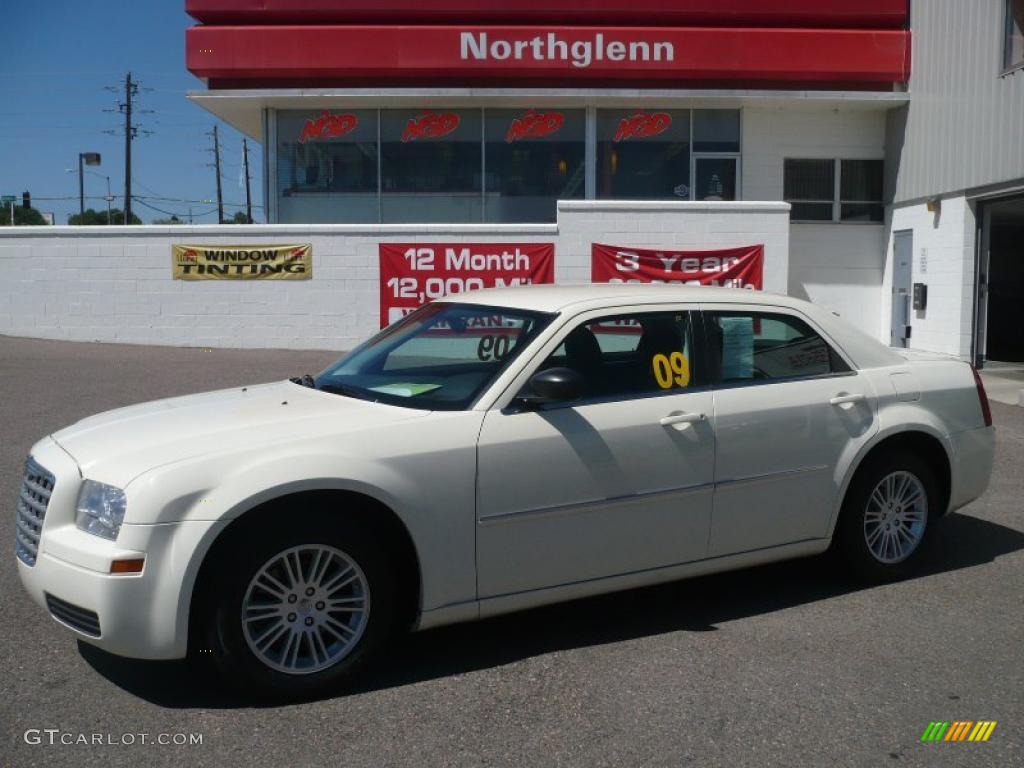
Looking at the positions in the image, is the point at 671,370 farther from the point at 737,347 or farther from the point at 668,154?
the point at 668,154

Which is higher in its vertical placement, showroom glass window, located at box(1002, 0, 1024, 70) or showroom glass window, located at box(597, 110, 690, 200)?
showroom glass window, located at box(1002, 0, 1024, 70)

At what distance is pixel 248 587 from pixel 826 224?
19421 millimetres

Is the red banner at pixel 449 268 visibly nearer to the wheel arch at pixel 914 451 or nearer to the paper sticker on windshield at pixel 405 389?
the wheel arch at pixel 914 451

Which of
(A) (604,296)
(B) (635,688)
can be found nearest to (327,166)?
(A) (604,296)

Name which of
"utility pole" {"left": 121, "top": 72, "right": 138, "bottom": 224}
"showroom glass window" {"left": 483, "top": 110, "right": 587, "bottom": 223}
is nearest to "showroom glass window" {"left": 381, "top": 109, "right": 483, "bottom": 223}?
"showroom glass window" {"left": 483, "top": 110, "right": 587, "bottom": 223}

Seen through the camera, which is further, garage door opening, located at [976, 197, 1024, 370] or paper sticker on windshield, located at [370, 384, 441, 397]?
garage door opening, located at [976, 197, 1024, 370]

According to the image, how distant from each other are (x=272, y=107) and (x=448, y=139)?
3.43 metres

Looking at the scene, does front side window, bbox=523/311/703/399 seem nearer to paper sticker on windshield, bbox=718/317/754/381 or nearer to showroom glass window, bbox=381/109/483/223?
paper sticker on windshield, bbox=718/317/754/381

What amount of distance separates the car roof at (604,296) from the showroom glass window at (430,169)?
15.7 meters

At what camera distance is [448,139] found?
2127 cm

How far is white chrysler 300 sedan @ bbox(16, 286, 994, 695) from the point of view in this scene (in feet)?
13.4

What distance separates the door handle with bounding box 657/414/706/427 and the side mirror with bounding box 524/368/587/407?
507mm

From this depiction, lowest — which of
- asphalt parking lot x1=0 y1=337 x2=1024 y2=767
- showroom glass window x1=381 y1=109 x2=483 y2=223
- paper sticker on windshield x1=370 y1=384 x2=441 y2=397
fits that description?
asphalt parking lot x1=0 y1=337 x2=1024 y2=767

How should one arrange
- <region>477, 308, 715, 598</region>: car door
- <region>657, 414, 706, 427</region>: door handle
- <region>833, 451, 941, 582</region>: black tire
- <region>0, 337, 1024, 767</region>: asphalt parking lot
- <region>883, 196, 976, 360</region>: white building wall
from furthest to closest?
<region>883, 196, 976, 360</region>: white building wall, <region>833, 451, 941, 582</region>: black tire, <region>657, 414, 706, 427</region>: door handle, <region>477, 308, 715, 598</region>: car door, <region>0, 337, 1024, 767</region>: asphalt parking lot
